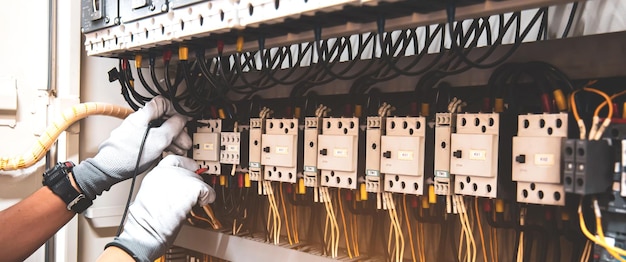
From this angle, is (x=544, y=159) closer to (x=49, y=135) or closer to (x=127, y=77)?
(x=127, y=77)

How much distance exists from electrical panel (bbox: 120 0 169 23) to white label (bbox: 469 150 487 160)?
77 cm

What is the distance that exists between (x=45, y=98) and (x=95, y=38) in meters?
0.41

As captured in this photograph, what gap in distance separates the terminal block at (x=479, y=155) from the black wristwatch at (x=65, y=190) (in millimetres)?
1084

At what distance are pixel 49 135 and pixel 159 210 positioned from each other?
0.57 metres

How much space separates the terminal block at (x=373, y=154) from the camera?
107 centimetres

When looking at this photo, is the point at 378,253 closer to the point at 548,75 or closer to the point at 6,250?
the point at 548,75

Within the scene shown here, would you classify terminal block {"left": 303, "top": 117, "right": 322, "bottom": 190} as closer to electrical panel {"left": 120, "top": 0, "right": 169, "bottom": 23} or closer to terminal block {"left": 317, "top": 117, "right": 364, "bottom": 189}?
terminal block {"left": 317, "top": 117, "right": 364, "bottom": 189}

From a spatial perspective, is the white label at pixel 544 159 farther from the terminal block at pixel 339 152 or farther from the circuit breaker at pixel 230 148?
the circuit breaker at pixel 230 148

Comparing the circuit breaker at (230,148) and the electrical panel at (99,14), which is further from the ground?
the electrical panel at (99,14)

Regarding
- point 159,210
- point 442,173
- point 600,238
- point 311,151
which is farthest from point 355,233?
point 600,238

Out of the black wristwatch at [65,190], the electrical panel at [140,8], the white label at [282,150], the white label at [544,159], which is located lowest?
the black wristwatch at [65,190]

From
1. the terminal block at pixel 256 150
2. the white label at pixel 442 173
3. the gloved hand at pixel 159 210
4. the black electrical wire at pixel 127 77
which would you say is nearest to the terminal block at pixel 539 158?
the white label at pixel 442 173

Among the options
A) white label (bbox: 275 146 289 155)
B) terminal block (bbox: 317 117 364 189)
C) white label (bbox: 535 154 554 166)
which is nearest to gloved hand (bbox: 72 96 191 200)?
white label (bbox: 275 146 289 155)

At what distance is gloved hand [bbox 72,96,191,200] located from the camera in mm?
1339
